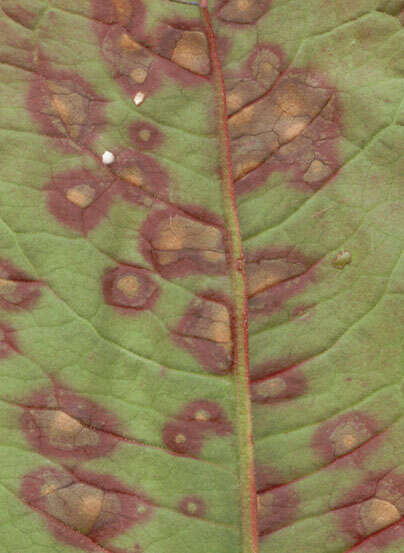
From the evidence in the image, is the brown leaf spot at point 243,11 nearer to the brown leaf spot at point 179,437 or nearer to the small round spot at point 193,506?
the brown leaf spot at point 179,437

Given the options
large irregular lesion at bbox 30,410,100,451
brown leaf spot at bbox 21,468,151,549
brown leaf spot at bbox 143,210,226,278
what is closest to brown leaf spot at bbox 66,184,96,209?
brown leaf spot at bbox 143,210,226,278

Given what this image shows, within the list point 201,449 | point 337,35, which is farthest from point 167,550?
point 337,35

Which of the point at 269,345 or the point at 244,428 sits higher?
the point at 269,345

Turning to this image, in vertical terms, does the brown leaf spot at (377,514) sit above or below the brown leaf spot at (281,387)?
below

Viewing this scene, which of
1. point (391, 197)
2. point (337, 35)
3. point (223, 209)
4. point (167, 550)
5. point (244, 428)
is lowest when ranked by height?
point (167, 550)

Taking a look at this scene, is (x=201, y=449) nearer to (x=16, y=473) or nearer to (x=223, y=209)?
(x=16, y=473)

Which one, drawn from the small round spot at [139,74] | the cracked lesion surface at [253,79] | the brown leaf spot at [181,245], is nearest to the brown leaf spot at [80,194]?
the brown leaf spot at [181,245]

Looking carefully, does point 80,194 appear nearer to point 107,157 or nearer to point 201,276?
point 107,157
